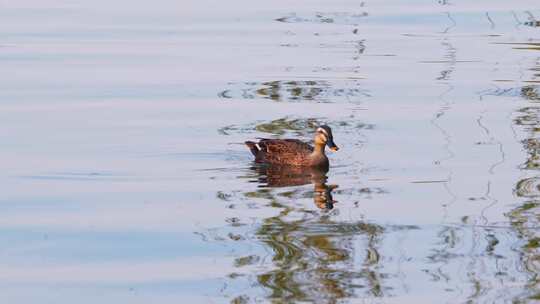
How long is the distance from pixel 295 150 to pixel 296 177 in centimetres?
48

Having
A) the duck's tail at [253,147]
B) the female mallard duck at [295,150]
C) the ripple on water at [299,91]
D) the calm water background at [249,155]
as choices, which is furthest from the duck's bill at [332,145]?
the ripple on water at [299,91]

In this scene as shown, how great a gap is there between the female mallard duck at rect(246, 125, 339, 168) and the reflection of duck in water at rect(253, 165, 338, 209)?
0.22ft

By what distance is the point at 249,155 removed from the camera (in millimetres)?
12992

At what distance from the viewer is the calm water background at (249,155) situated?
8180 mm

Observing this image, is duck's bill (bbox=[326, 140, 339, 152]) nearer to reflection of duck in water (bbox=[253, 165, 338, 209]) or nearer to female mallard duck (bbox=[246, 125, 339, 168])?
female mallard duck (bbox=[246, 125, 339, 168])

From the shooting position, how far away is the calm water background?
8.18 m

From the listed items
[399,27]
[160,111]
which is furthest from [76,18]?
[160,111]

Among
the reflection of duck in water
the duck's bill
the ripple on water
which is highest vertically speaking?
the duck's bill

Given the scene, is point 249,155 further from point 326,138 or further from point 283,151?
point 326,138

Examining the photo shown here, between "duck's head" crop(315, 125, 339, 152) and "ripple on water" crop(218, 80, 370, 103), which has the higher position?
"duck's head" crop(315, 125, 339, 152)

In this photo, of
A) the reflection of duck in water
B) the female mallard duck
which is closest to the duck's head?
the female mallard duck

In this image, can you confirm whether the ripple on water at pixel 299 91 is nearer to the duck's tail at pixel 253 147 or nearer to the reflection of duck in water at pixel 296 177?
the duck's tail at pixel 253 147

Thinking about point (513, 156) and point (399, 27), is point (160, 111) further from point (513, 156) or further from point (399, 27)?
point (399, 27)

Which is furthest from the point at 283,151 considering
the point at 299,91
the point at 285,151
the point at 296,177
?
the point at 299,91
